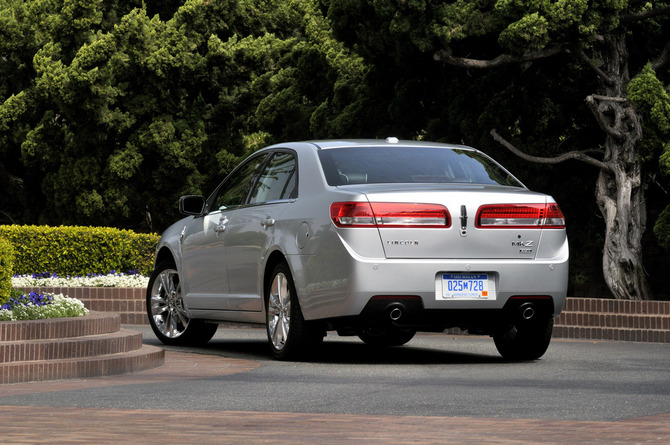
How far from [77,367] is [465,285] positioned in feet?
9.61

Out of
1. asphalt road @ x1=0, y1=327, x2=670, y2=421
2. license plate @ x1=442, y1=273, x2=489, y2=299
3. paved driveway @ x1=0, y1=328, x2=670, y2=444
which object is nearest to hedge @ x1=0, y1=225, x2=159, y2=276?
asphalt road @ x1=0, y1=327, x2=670, y2=421

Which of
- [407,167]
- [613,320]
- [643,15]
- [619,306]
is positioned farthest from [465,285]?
[643,15]

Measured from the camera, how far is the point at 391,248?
983cm

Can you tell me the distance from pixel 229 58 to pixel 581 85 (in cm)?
1335

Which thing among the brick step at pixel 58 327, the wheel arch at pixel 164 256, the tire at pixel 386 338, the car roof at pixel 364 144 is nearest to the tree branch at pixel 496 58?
the tire at pixel 386 338

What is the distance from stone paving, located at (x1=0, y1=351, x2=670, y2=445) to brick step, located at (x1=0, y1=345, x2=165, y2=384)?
1565 millimetres

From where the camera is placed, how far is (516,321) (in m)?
10.3

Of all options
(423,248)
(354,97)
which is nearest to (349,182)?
(423,248)

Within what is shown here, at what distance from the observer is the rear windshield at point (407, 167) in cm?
1049

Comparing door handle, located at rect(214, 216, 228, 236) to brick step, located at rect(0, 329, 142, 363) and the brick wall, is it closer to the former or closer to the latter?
brick step, located at rect(0, 329, 142, 363)

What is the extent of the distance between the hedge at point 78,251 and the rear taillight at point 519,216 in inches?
394

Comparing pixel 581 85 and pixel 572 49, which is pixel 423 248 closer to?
pixel 572 49

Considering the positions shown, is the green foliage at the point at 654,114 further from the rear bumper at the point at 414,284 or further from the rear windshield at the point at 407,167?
the rear bumper at the point at 414,284

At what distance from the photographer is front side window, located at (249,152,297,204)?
35.7 feet
